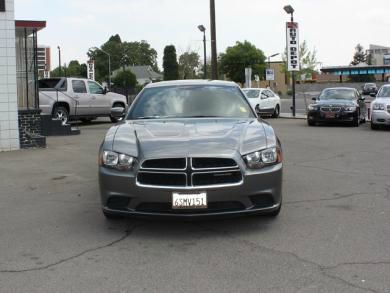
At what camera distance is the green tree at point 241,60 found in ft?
290

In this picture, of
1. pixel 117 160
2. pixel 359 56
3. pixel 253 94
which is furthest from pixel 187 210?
pixel 359 56

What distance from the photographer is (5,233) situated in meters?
5.72

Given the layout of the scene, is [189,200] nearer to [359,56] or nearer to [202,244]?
[202,244]

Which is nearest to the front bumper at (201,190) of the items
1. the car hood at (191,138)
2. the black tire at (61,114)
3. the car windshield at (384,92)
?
the car hood at (191,138)

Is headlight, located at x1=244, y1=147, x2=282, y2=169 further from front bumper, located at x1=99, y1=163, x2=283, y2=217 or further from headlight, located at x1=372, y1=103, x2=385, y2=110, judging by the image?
headlight, located at x1=372, y1=103, x2=385, y2=110

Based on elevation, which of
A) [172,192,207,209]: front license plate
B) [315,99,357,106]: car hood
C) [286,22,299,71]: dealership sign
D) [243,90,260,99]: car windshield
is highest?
[286,22,299,71]: dealership sign

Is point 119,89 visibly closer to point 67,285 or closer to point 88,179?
point 88,179

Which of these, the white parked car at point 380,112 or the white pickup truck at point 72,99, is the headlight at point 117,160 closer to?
the white parked car at point 380,112

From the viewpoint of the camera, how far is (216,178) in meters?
5.08

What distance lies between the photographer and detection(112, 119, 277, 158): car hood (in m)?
5.12

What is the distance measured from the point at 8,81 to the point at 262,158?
8.92 metres

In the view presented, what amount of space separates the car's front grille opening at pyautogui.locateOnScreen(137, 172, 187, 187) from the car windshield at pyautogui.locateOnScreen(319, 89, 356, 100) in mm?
Result: 15781

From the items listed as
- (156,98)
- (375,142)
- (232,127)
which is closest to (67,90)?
(375,142)

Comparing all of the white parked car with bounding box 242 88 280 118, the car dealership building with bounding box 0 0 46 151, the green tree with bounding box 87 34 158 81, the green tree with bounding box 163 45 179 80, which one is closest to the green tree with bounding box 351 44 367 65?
the green tree with bounding box 87 34 158 81
